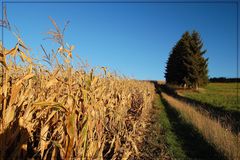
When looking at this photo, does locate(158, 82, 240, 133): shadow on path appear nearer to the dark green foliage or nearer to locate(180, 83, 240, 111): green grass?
locate(180, 83, 240, 111): green grass

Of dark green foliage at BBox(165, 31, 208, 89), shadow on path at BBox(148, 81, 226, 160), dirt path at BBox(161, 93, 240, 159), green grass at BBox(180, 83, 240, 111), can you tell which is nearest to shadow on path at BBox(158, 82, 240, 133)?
dirt path at BBox(161, 93, 240, 159)

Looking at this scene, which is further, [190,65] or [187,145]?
[190,65]

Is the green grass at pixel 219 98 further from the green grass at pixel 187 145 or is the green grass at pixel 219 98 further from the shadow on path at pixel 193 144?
the green grass at pixel 187 145

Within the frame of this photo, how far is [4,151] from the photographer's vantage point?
123 inches

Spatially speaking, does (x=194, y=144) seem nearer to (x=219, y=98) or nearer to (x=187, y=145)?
(x=187, y=145)

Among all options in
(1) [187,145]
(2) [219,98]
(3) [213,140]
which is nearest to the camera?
(3) [213,140]

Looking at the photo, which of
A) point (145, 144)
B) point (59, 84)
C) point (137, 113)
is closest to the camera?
point (59, 84)

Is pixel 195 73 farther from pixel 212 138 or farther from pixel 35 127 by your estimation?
pixel 35 127

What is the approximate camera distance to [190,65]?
46.2m

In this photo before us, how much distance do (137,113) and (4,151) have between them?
7.60 m

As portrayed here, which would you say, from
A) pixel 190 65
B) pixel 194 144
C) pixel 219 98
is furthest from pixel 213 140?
pixel 190 65

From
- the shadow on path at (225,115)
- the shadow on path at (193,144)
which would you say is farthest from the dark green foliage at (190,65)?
the shadow on path at (193,144)

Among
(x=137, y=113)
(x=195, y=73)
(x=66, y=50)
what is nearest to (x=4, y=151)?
(x=66, y=50)

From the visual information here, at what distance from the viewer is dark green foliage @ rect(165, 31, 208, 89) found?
1811 inches
